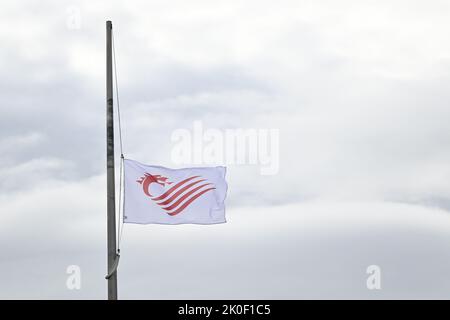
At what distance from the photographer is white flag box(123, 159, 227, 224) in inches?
1134

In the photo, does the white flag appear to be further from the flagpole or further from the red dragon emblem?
the flagpole

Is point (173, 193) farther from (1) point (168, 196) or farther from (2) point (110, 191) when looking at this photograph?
(2) point (110, 191)

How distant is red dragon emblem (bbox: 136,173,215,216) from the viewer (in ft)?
94.8

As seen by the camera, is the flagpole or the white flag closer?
the flagpole

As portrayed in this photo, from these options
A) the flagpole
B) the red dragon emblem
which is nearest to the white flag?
the red dragon emblem

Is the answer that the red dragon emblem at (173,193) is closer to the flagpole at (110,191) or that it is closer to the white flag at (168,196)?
the white flag at (168,196)

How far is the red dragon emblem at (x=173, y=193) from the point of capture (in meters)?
28.9

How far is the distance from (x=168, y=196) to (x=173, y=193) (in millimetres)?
170

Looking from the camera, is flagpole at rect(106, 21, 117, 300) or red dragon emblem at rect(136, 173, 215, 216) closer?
flagpole at rect(106, 21, 117, 300)

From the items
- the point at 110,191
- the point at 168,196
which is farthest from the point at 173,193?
the point at 110,191

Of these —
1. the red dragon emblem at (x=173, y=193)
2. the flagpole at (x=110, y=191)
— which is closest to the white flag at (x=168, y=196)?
the red dragon emblem at (x=173, y=193)
